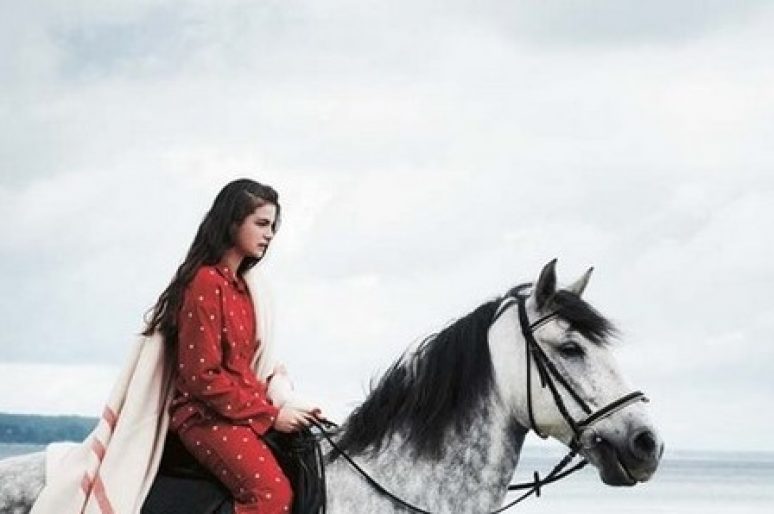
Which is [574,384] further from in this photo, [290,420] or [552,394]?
[290,420]

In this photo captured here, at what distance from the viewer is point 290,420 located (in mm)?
5906

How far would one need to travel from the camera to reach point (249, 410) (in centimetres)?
581

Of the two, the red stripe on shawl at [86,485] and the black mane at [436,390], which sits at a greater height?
the black mane at [436,390]

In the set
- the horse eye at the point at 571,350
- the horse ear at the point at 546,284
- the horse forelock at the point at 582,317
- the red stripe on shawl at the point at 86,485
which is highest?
the horse ear at the point at 546,284

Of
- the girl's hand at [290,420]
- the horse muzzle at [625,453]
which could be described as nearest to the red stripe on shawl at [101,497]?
the girl's hand at [290,420]

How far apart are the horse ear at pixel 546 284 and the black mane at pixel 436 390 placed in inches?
1.3

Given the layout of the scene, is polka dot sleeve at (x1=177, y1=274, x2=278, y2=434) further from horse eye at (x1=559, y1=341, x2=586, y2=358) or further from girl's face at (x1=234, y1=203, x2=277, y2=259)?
horse eye at (x1=559, y1=341, x2=586, y2=358)

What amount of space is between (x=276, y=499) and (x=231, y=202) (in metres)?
1.22

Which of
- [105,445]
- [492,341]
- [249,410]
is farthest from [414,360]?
[105,445]

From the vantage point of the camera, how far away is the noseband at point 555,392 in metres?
5.72

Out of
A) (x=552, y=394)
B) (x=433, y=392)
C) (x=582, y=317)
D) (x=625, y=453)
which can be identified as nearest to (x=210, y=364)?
(x=433, y=392)

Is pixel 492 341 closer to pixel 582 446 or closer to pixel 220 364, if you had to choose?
pixel 582 446

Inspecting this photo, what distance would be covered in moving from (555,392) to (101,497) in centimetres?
194

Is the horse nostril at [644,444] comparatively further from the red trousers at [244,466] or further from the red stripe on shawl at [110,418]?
the red stripe on shawl at [110,418]
